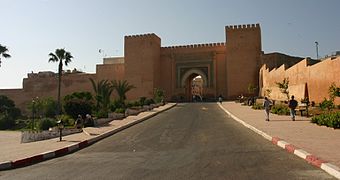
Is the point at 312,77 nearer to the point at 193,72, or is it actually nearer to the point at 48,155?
the point at 48,155

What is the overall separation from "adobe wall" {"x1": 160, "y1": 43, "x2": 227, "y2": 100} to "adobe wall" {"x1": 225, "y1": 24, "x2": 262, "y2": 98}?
2.06m

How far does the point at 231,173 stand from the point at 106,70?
160ft

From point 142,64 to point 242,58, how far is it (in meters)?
12.9

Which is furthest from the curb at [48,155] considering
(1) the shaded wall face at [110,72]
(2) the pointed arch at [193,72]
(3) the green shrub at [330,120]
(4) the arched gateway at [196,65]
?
(1) the shaded wall face at [110,72]

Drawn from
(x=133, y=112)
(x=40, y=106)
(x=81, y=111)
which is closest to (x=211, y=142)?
(x=81, y=111)

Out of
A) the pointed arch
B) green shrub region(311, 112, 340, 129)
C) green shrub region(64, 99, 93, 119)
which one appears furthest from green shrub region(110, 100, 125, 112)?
the pointed arch

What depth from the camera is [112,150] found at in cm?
1030

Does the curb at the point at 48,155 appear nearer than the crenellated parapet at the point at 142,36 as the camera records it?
Yes

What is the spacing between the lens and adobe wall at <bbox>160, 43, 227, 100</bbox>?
165ft

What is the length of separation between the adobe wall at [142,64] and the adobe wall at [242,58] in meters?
9.78

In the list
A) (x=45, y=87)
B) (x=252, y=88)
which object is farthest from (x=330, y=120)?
(x=45, y=87)

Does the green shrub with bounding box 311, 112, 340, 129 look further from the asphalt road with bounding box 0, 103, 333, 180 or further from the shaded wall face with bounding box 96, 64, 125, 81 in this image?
the shaded wall face with bounding box 96, 64, 125, 81

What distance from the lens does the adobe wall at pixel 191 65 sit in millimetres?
50375

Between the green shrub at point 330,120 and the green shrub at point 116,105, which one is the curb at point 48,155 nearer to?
the green shrub at point 330,120
